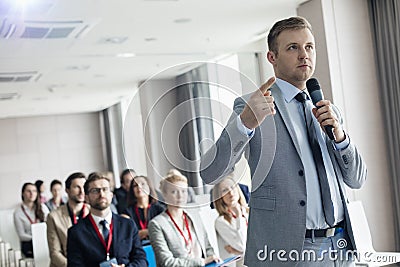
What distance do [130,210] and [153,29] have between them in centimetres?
172

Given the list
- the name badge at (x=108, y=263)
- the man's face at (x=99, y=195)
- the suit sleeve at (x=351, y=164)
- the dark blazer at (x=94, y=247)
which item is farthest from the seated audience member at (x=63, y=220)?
the suit sleeve at (x=351, y=164)

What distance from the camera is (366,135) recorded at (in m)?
5.90

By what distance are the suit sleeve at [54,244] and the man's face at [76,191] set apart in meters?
0.22

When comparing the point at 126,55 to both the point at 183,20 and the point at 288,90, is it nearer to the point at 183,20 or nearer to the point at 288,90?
the point at 183,20

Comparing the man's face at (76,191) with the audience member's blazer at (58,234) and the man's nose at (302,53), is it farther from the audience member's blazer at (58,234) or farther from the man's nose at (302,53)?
the man's nose at (302,53)

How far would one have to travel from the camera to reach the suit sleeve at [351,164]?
1.64 meters

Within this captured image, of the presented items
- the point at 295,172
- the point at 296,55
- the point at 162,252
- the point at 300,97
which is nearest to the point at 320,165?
the point at 295,172

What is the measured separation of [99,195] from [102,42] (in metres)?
2.24

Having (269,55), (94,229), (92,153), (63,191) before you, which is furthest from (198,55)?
(269,55)

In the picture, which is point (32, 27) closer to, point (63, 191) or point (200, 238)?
point (63, 191)

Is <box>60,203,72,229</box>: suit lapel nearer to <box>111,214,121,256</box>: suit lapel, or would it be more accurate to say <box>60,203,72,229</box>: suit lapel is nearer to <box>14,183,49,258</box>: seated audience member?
<box>14,183,49,258</box>: seated audience member

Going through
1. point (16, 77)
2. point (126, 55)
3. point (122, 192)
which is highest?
point (126, 55)

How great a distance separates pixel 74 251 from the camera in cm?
420

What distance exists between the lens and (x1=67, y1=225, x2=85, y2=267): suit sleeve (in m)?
4.18
